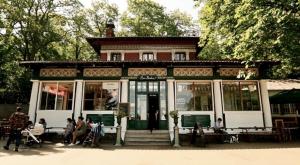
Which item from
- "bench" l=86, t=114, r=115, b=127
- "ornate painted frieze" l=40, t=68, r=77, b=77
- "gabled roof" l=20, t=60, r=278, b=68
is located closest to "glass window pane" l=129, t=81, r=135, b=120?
"bench" l=86, t=114, r=115, b=127


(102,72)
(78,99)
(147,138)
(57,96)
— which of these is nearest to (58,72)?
(57,96)

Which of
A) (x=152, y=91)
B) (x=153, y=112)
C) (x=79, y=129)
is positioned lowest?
(x=79, y=129)

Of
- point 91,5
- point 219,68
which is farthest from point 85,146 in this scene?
point 91,5

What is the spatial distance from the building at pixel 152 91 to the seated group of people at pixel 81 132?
193 centimetres

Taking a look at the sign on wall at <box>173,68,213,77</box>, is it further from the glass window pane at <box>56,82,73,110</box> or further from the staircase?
the glass window pane at <box>56,82,73,110</box>

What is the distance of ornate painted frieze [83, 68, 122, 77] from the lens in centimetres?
1619

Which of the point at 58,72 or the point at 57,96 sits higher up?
the point at 58,72

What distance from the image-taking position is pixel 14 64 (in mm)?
28469

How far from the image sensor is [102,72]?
16.3m

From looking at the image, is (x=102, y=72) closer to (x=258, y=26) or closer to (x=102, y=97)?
(x=102, y=97)

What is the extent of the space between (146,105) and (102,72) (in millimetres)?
3579

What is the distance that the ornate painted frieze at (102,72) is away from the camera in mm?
16188

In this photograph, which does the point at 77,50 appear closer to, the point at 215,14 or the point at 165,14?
the point at 165,14

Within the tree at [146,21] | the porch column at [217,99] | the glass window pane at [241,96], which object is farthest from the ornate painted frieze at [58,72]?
the tree at [146,21]
